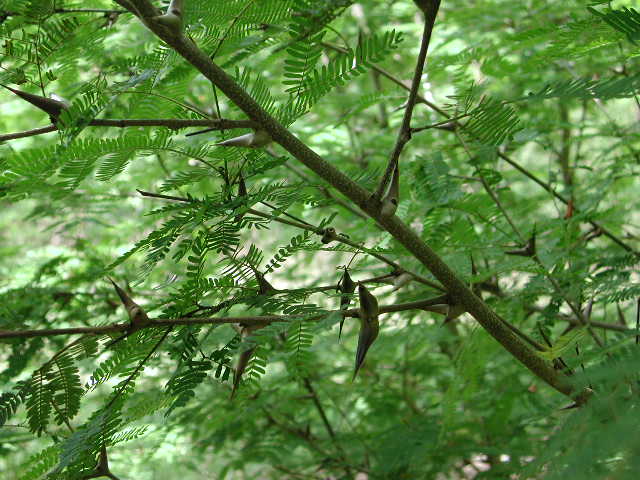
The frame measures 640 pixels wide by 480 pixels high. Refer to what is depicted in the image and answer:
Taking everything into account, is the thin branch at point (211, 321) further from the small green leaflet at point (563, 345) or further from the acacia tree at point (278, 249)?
the small green leaflet at point (563, 345)

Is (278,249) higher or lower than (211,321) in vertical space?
higher

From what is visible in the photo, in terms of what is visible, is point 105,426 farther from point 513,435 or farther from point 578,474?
point 513,435

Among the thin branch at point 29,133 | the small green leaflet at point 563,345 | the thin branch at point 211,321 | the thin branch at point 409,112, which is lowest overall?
the small green leaflet at point 563,345

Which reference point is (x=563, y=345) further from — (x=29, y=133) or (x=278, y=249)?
(x=29, y=133)

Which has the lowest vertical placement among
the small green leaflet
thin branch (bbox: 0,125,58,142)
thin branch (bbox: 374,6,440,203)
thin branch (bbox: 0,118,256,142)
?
the small green leaflet

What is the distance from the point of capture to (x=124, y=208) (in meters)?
2.33

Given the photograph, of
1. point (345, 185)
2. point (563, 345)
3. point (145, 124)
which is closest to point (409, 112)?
point (345, 185)

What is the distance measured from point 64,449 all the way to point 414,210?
0.79 m

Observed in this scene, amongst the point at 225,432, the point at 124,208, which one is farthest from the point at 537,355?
the point at 124,208

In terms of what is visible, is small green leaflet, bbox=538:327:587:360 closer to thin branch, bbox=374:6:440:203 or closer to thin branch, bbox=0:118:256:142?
thin branch, bbox=374:6:440:203

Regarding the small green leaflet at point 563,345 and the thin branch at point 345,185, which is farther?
the small green leaflet at point 563,345

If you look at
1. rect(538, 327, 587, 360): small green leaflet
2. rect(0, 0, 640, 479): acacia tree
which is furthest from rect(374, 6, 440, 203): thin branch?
rect(538, 327, 587, 360): small green leaflet

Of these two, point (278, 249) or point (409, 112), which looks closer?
point (409, 112)

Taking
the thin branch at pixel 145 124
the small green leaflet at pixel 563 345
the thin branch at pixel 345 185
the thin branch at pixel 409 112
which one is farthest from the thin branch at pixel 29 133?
the small green leaflet at pixel 563 345
